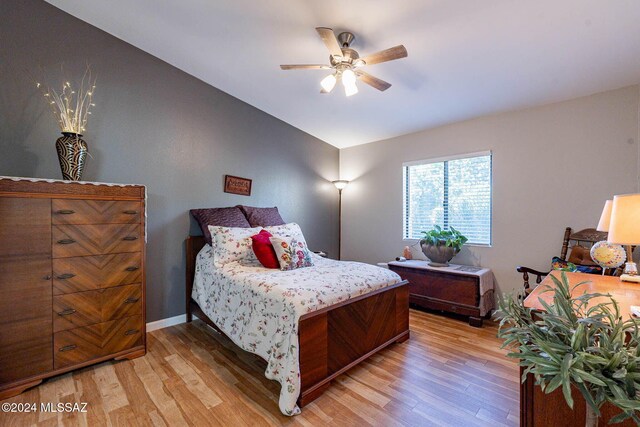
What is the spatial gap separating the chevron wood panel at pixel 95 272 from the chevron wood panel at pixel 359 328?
174 cm

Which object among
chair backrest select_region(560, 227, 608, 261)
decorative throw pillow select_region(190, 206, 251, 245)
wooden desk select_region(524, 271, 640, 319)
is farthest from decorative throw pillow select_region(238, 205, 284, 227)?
Answer: chair backrest select_region(560, 227, 608, 261)

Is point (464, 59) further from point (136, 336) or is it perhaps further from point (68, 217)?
point (136, 336)

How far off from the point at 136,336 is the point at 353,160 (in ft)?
12.5

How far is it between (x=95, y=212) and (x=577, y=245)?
441cm

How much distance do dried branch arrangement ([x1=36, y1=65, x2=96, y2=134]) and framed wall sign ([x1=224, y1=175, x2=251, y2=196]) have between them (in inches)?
57.0

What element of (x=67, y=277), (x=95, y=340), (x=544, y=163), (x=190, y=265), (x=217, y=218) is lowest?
(x=95, y=340)

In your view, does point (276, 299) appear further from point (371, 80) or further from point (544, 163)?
point (544, 163)

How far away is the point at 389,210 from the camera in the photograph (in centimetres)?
427

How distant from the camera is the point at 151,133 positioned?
2926 mm

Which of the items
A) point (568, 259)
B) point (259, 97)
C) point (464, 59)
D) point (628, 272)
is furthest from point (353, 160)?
point (628, 272)

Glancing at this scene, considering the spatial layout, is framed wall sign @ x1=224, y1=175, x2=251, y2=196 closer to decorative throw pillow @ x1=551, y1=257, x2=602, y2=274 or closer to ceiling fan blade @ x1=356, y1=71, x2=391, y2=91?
ceiling fan blade @ x1=356, y1=71, x2=391, y2=91

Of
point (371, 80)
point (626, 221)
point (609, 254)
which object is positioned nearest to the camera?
point (626, 221)

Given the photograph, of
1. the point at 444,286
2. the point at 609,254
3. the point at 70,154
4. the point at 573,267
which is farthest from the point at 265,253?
the point at 573,267

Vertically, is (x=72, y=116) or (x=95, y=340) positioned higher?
(x=72, y=116)
